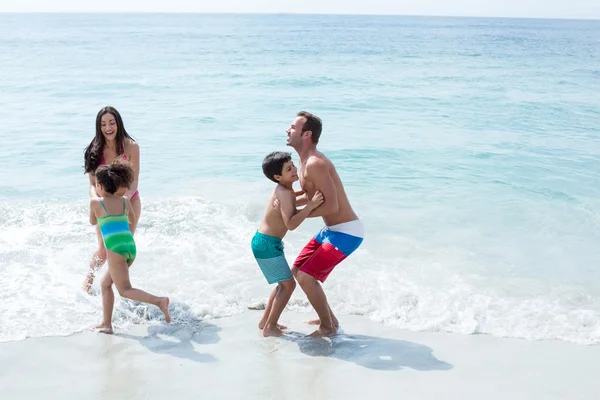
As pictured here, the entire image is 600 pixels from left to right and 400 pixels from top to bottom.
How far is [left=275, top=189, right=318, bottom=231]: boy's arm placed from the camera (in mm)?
4449

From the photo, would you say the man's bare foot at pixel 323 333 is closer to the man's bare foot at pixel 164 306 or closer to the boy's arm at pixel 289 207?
the boy's arm at pixel 289 207

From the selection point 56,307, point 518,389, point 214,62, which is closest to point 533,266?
point 518,389

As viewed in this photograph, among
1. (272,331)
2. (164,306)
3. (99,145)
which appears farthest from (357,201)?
(164,306)

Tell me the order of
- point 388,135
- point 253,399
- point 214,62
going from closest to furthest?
1. point 253,399
2. point 388,135
3. point 214,62

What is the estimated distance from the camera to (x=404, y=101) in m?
18.7

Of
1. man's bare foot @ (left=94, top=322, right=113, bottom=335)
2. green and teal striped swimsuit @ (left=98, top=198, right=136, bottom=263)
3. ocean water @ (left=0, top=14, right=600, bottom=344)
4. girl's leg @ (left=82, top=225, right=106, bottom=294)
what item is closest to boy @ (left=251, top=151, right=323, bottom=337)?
ocean water @ (left=0, top=14, right=600, bottom=344)

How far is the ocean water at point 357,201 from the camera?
18.2 ft

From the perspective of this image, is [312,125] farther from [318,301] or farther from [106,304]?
[106,304]

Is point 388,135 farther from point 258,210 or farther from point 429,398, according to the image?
point 429,398

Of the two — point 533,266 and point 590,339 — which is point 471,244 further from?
point 590,339

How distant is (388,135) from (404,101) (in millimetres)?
5398

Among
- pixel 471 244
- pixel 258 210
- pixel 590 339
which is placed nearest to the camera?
pixel 590 339

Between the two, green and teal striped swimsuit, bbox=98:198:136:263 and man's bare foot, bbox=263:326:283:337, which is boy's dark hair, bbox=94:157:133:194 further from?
man's bare foot, bbox=263:326:283:337

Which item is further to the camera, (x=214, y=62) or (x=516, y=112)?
(x=214, y=62)
